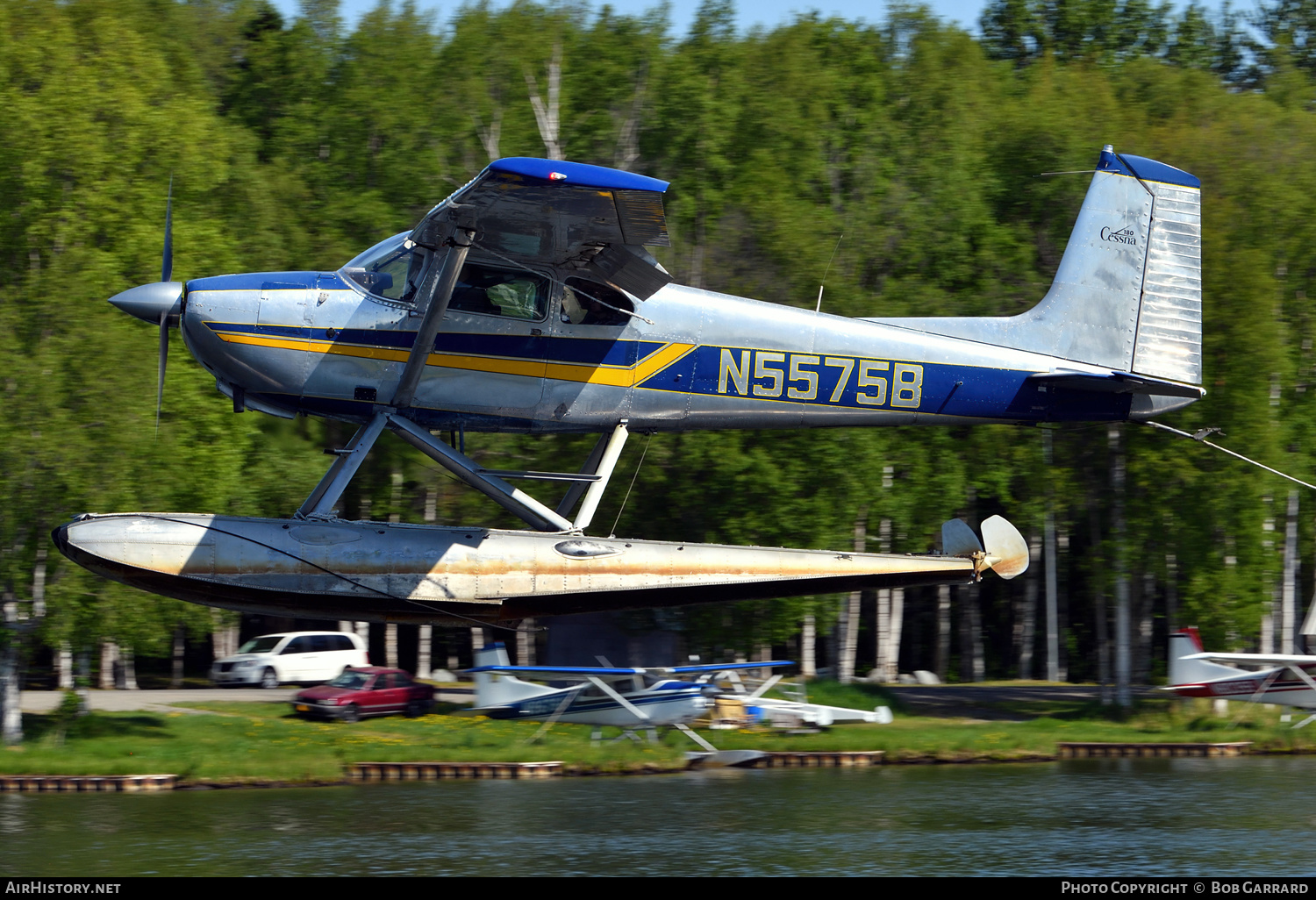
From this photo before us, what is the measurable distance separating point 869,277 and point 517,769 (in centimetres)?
1277

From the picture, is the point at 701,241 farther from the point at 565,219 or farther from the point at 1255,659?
the point at 565,219

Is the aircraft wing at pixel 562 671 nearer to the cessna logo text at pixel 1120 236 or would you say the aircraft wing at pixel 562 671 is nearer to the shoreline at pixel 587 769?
the shoreline at pixel 587 769

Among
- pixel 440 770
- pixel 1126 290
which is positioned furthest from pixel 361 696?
pixel 1126 290

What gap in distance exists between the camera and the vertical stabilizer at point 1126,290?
36.6 ft

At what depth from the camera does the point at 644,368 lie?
10578 mm

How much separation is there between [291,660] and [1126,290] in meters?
21.6

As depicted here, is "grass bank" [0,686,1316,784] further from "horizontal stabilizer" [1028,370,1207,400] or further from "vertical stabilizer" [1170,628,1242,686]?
"horizontal stabilizer" [1028,370,1207,400]

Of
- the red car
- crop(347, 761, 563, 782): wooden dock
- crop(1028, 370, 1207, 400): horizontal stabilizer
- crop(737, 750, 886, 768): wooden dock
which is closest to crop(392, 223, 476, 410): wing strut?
crop(1028, 370, 1207, 400): horizontal stabilizer

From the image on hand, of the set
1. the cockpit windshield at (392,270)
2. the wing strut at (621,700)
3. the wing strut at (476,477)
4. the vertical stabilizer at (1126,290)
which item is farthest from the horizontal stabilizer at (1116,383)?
the wing strut at (621,700)

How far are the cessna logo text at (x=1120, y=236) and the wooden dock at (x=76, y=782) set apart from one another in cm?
1667

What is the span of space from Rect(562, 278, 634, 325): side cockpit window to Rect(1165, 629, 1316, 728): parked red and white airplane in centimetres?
1910

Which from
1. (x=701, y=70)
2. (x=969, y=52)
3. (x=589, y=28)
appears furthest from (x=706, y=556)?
(x=969, y=52)

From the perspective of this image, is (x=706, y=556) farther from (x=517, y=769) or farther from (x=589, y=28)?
(x=589, y=28)

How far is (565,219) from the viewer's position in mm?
9633
